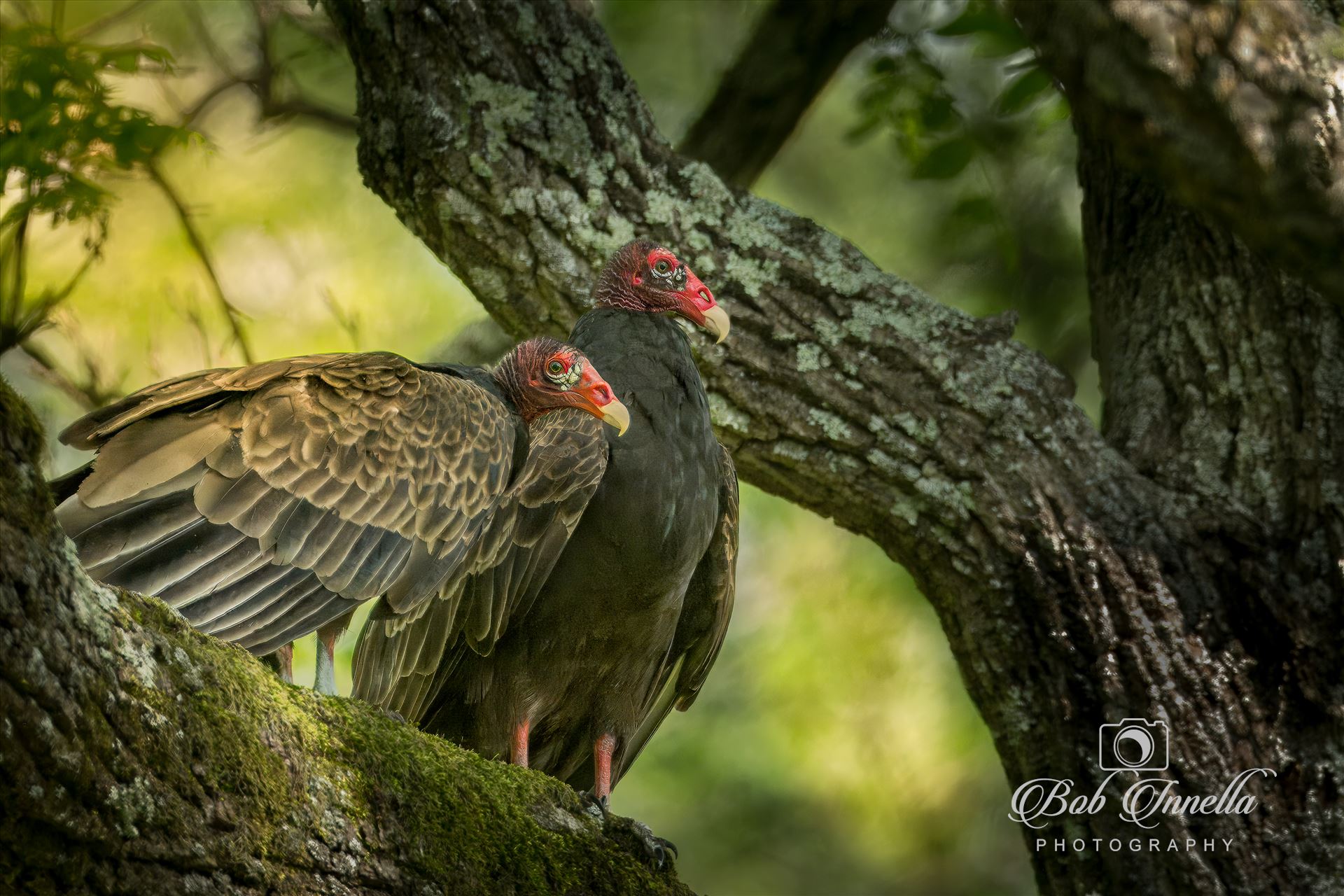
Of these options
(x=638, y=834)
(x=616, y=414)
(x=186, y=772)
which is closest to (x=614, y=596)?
(x=616, y=414)

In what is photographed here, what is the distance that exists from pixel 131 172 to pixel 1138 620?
3.48 metres

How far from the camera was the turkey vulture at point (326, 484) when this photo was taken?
8.98ft

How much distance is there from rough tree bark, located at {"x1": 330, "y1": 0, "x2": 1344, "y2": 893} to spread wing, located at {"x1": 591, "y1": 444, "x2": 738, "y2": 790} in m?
0.27

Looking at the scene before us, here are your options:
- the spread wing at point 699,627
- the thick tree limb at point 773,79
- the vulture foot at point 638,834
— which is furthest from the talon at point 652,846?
the thick tree limb at point 773,79

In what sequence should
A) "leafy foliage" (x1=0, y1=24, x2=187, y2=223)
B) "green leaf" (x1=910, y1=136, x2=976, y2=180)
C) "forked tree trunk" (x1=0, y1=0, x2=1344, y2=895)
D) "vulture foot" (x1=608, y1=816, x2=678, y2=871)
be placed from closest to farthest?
"vulture foot" (x1=608, y1=816, x2=678, y2=871) → "forked tree trunk" (x1=0, y1=0, x2=1344, y2=895) → "leafy foliage" (x1=0, y1=24, x2=187, y2=223) → "green leaf" (x1=910, y1=136, x2=976, y2=180)

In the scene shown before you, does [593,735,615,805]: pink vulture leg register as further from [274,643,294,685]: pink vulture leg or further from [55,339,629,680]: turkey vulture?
[274,643,294,685]: pink vulture leg

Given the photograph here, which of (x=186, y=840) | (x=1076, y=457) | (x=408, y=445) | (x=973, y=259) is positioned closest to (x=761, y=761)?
(x=973, y=259)

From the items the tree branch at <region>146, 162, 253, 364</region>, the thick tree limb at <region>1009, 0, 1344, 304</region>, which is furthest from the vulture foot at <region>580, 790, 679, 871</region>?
the tree branch at <region>146, 162, 253, 364</region>

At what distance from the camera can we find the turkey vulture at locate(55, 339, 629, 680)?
2.74 meters

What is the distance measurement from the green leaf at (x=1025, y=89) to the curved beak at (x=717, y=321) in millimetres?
1279

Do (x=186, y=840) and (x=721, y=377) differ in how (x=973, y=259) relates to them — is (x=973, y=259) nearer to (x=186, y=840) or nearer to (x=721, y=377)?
(x=721, y=377)

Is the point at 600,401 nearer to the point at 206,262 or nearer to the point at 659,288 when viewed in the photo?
the point at 659,288

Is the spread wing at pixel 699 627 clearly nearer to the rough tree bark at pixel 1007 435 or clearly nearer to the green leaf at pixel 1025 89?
the rough tree bark at pixel 1007 435

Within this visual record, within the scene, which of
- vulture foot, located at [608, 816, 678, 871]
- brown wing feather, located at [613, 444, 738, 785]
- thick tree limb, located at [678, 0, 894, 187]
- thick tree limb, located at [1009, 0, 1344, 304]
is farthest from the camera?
thick tree limb, located at [678, 0, 894, 187]
